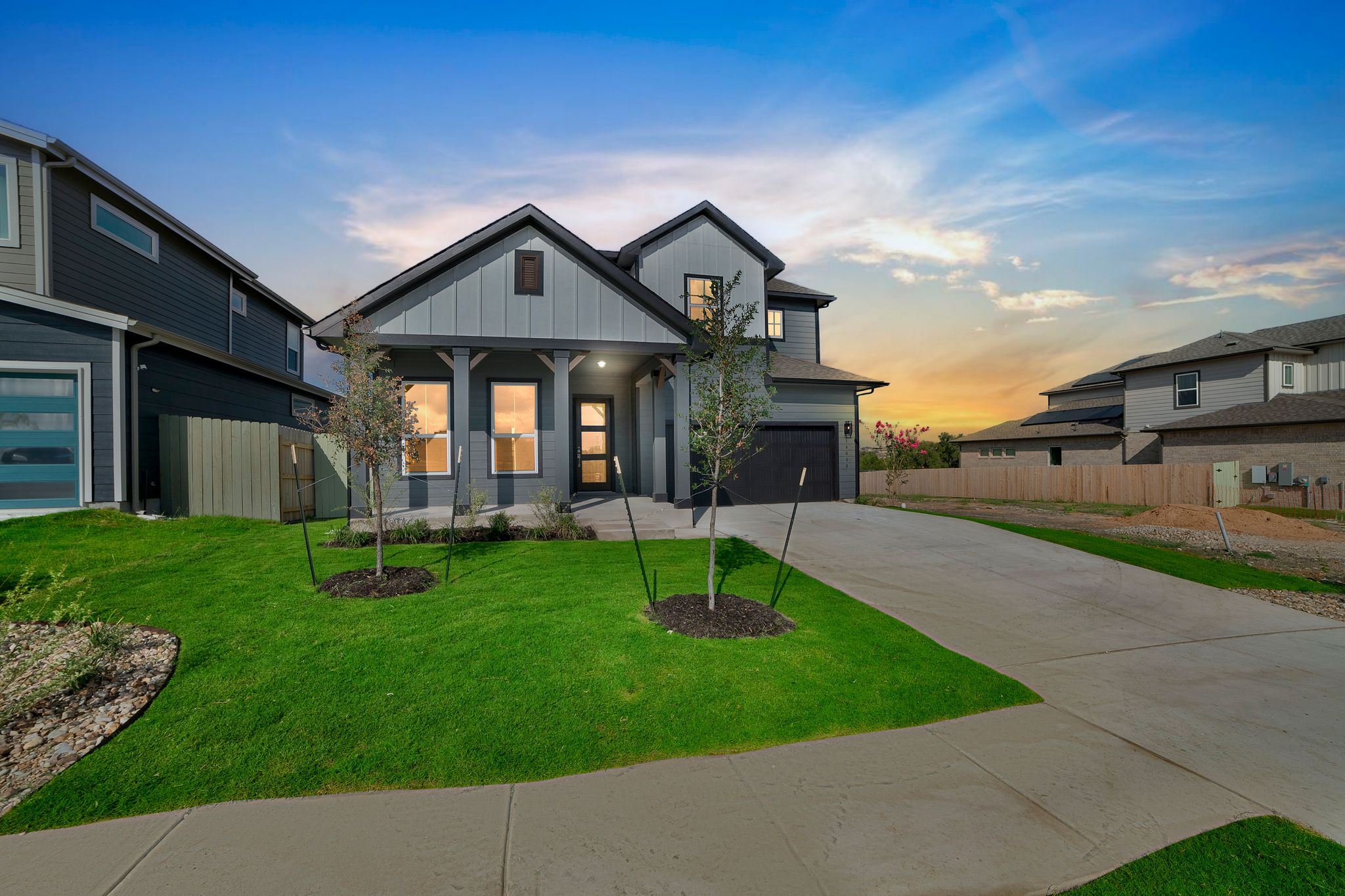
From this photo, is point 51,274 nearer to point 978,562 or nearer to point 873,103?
point 873,103

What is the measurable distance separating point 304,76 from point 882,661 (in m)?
12.7

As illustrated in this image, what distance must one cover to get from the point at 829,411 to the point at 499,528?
9.63 metres

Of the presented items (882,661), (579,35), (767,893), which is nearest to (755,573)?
(882,661)

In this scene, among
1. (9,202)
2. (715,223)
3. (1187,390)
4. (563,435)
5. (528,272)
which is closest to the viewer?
(9,202)

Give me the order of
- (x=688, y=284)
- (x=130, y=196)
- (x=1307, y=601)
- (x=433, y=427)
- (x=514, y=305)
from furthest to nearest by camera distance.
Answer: (x=688, y=284) < (x=433, y=427) < (x=130, y=196) < (x=514, y=305) < (x=1307, y=601)

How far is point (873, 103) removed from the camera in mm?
10562

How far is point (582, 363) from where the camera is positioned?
44.8ft

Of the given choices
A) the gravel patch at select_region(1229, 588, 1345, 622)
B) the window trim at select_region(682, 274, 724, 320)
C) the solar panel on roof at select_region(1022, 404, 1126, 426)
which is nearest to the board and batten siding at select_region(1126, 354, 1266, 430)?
the solar panel on roof at select_region(1022, 404, 1126, 426)

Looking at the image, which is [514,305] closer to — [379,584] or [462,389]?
[462,389]

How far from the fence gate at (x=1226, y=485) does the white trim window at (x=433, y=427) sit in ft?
80.9

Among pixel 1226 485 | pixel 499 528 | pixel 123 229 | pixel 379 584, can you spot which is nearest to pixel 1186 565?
pixel 499 528

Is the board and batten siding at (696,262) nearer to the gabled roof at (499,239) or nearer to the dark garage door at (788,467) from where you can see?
the gabled roof at (499,239)

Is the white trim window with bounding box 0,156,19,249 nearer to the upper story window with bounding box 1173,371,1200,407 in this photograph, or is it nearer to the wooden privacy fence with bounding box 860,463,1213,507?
the wooden privacy fence with bounding box 860,463,1213,507

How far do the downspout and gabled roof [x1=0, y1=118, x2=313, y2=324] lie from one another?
4.18 metres
